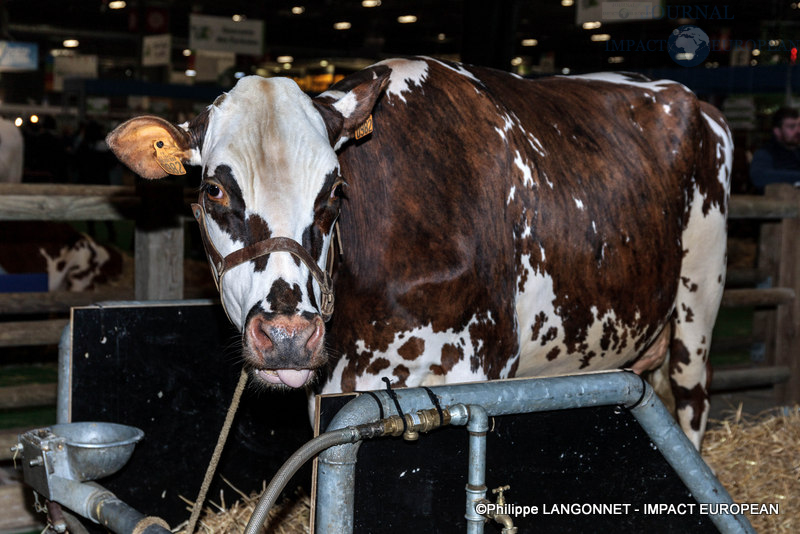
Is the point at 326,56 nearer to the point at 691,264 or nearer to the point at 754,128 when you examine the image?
the point at 754,128

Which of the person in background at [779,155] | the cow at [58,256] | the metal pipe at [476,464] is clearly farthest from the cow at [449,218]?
the cow at [58,256]

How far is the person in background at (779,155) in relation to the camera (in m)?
7.44

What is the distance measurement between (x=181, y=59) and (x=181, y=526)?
64.4 ft

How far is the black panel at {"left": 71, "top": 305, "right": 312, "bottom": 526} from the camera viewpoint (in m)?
2.84

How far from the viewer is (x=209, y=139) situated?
2.45 metres

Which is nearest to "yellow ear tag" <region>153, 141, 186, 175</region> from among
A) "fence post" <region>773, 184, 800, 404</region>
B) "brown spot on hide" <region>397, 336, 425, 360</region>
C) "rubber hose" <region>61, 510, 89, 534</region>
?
"brown spot on hide" <region>397, 336, 425, 360</region>

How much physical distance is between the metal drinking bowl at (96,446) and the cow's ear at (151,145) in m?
0.77

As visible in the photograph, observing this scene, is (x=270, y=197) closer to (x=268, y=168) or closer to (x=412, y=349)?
(x=268, y=168)

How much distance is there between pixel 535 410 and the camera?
5.95ft

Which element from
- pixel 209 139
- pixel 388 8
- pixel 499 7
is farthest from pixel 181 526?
pixel 388 8

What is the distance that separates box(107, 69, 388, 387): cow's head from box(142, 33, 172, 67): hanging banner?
1329 centimetres

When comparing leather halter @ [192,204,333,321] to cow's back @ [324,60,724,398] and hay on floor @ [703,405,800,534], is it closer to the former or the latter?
cow's back @ [324,60,724,398]

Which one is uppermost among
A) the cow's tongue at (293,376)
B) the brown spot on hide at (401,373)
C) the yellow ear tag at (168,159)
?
the yellow ear tag at (168,159)

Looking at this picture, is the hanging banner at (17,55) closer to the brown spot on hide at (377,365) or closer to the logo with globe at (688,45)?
the logo with globe at (688,45)
